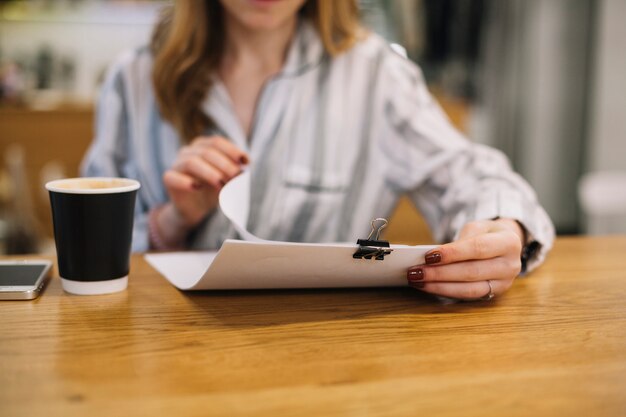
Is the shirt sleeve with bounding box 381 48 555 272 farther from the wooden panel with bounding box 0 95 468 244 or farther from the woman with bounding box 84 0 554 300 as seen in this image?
the wooden panel with bounding box 0 95 468 244

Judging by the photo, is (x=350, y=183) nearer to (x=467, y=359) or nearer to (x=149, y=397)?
(x=467, y=359)

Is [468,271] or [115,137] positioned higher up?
[115,137]

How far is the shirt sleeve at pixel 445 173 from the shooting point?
0.97 meters

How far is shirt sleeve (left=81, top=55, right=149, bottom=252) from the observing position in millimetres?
1375

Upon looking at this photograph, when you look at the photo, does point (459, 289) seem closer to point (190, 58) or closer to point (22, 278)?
point (22, 278)

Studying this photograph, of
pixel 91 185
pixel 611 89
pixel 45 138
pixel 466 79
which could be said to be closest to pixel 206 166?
pixel 91 185

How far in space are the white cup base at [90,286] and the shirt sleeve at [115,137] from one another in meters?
0.57

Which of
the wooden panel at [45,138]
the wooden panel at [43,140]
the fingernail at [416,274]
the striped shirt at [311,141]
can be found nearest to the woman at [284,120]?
the striped shirt at [311,141]

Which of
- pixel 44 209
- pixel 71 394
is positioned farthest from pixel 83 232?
pixel 44 209

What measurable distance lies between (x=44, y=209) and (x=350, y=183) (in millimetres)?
2093

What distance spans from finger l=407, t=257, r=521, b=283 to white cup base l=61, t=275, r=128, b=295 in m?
0.33

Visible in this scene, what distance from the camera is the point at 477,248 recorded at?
80cm

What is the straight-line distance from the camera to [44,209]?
3.09m

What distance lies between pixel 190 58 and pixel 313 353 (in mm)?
847
